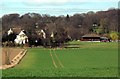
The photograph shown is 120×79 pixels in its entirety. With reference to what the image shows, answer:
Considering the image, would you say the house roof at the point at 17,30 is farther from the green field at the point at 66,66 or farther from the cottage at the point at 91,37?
the green field at the point at 66,66

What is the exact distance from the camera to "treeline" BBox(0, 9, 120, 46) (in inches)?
2549

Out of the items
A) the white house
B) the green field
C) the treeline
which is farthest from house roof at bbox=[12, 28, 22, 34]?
the green field

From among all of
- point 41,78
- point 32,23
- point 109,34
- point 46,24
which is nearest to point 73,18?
point 109,34

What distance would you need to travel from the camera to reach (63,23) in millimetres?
82438

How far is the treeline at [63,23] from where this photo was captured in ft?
212

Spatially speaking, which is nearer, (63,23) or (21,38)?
(21,38)

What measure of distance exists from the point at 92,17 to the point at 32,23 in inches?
1080

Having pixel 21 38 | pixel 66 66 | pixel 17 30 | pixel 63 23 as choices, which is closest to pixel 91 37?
pixel 63 23

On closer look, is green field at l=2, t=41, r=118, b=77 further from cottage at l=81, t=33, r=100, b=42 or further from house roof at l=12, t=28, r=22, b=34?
cottage at l=81, t=33, r=100, b=42

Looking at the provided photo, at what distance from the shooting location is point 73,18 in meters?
98.5

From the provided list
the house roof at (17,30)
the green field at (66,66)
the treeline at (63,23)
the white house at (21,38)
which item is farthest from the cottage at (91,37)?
the green field at (66,66)

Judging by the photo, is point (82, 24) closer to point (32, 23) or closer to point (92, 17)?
point (92, 17)

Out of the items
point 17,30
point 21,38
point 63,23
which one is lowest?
point 21,38

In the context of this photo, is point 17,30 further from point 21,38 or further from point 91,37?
point 91,37
